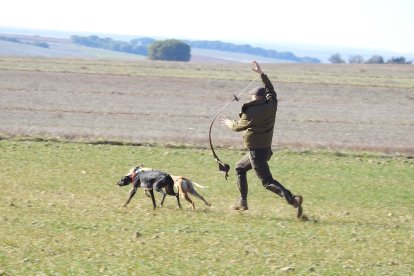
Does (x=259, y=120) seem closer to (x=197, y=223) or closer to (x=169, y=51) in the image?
(x=197, y=223)

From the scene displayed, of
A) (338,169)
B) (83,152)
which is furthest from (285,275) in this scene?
(83,152)

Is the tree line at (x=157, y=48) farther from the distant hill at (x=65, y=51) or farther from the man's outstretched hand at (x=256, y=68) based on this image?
the man's outstretched hand at (x=256, y=68)

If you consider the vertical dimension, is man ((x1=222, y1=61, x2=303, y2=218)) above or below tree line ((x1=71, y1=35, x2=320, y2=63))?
above

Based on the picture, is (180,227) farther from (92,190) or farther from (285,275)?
(92,190)

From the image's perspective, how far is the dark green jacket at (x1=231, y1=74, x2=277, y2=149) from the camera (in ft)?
42.6

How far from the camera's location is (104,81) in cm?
4156

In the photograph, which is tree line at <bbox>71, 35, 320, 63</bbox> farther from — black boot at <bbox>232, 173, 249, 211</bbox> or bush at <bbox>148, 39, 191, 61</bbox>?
black boot at <bbox>232, 173, 249, 211</bbox>

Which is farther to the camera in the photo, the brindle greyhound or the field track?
the field track

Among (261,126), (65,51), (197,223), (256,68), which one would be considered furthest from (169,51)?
(197,223)

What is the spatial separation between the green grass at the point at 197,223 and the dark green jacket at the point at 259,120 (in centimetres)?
135

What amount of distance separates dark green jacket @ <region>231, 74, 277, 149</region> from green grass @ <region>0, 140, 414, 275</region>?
4.43 feet

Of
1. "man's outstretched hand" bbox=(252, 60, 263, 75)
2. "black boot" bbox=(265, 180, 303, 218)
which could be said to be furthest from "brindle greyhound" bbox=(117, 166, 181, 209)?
"man's outstretched hand" bbox=(252, 60, 263, 75)

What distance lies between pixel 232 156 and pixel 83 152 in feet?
13.6

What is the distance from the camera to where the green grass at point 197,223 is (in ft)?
33.0
